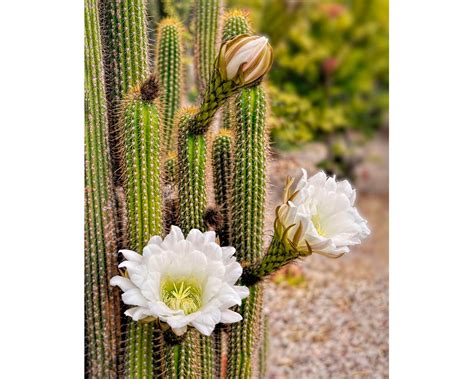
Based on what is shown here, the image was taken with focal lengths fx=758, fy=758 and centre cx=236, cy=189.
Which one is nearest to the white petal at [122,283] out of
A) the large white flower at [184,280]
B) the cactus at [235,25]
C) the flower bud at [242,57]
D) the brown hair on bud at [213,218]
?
the large white flower at [184,280]

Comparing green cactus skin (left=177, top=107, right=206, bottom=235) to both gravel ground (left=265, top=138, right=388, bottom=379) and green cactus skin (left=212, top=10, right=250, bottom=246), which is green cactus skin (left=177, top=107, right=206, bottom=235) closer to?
green cactus skin (left=212, top=10, right=250, bottom=246)

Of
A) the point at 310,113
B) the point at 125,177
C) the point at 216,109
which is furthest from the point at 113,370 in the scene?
the point at 310,113

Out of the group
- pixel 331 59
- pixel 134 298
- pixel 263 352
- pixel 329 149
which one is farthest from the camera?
pixel 331 59

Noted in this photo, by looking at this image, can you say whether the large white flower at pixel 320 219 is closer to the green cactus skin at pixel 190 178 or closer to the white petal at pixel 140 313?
the green cactus skin at pixel 190 178

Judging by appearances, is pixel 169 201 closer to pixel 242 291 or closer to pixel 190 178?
pixel 190 178

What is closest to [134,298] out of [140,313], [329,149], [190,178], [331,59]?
[140,313]
